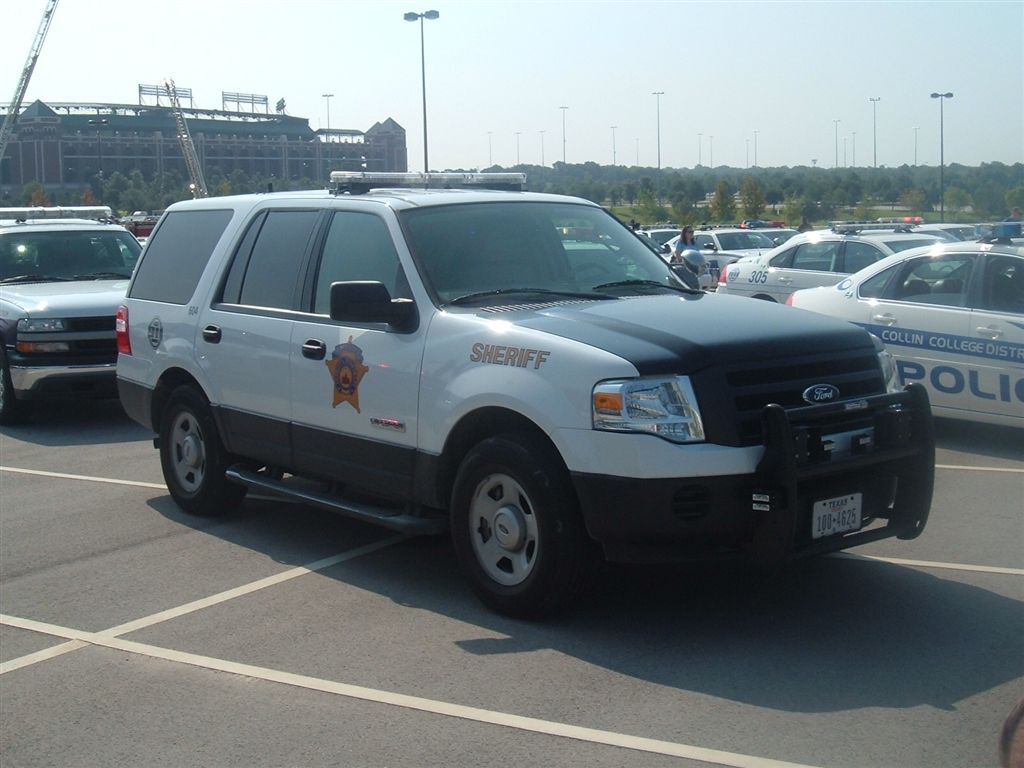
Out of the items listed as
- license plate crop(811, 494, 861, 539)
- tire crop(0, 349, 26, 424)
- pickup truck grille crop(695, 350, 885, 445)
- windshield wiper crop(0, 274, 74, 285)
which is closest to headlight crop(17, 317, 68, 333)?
tire crop(0, 349, 26, 424)

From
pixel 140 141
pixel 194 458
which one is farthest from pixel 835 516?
pixel 140 141

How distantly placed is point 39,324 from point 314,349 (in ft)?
20.5

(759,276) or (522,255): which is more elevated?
(522,255)

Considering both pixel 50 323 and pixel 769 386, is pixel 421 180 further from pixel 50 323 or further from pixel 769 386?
pixel 50 323

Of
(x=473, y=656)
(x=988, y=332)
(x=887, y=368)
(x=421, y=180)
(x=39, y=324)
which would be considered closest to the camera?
(x=473, y=656)

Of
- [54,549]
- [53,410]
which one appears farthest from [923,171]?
[54,549]

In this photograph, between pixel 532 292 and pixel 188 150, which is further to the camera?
pixel 188 150

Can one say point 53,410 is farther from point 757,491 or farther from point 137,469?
point 757,491

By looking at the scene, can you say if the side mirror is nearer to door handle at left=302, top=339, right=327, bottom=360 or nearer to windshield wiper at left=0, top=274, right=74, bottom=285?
door handle at left=302, top=339, right=327, bottom=360

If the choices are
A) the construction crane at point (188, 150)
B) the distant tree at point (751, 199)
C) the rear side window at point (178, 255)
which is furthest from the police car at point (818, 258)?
the distant tree at point (751, 199)

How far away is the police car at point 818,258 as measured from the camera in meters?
15.0

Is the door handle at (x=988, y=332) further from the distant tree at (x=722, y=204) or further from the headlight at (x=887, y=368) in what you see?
the distant tree at (x=722, y=204)

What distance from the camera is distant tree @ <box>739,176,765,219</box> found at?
56.4 m

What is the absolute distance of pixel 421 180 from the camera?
25.7 feet
